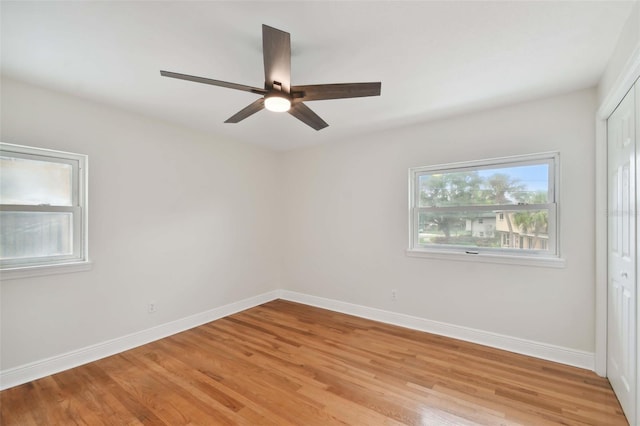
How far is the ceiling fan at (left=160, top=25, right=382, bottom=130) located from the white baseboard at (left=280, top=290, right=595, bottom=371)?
8.85 feet

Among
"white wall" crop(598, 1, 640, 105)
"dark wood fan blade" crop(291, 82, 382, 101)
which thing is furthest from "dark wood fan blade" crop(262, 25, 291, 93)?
"white wall" crop(598, 1, 640, 105)

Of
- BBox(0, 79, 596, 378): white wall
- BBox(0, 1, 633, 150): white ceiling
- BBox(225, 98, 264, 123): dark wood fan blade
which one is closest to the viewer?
BBox(0, 1, 633, 150): white ceiling

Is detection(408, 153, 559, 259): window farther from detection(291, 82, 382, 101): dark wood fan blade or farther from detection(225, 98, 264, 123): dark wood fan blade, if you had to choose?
detection(225, 98, 264, 123): dark wood fan blade

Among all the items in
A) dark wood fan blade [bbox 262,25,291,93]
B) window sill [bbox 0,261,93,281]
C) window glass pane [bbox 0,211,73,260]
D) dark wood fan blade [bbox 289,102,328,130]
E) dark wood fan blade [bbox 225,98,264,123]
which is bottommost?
window sill [bbox 0,261,93,281]

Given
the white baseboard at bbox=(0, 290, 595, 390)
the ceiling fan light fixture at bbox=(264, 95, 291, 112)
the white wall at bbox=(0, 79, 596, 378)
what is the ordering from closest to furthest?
the ceiling fan light fixture at bbox=(264, 95, 291, 112), the white baseboard at bbox=(0, 290, 595, 390), the white wall at bbox=(0, 79, 596, 378)

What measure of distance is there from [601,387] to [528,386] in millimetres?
553

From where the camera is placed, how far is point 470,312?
3.02 metres

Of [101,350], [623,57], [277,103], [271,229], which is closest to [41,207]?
[101,350]

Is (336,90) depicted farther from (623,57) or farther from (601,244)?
(601,244)

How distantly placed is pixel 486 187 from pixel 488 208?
23 centimetres

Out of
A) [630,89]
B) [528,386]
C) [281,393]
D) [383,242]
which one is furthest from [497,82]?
[281,393]

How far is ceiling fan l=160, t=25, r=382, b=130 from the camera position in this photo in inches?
58.9

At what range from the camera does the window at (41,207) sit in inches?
91.7

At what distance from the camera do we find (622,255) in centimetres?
196
